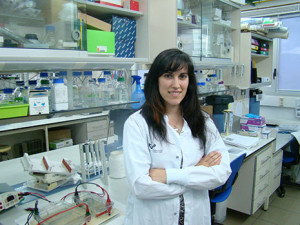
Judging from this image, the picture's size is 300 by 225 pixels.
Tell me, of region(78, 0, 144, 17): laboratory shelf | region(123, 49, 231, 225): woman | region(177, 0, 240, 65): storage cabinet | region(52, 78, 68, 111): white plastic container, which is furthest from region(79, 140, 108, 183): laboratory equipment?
region(177, 0, 240, 65): storage cabinet

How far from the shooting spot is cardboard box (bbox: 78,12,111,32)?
150cm

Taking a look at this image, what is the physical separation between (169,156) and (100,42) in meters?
0.77

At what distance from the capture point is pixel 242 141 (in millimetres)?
2711

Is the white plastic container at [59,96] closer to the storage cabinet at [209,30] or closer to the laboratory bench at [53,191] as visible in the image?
the laboratory bench at [53,191]

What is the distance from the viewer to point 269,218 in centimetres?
292

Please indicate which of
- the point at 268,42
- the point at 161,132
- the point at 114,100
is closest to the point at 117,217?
the point at 161,132

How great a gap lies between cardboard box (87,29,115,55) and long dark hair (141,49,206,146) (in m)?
0.39

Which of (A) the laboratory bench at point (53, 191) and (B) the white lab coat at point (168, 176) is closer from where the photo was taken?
(B) the white lab coat at point (168, 176)

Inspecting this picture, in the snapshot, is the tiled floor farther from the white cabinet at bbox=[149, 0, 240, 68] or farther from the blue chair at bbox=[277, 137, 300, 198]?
the white cabinet at bbox=[149, 0, 240, 68]

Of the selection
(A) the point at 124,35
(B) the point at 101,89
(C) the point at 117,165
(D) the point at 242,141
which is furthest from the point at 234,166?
(A) the point at 124,35

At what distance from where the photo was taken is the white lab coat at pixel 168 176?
45.7 inches

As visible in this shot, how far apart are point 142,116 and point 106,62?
419 mm

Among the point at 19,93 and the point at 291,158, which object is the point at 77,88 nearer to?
the point at 19,93

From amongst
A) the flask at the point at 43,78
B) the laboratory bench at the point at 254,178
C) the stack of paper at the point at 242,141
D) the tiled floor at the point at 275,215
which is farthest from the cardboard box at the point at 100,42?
the tiled floor at the point at 275,215
